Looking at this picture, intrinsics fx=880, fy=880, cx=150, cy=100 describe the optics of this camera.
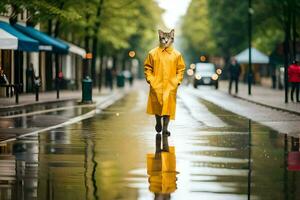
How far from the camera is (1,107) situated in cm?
3052

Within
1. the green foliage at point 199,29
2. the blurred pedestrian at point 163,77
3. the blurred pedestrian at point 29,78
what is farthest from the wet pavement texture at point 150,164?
the green foliage at point 199,29

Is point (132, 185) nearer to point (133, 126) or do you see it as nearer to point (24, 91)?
point (133, 126)

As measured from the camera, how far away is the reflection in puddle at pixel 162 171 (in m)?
9.99

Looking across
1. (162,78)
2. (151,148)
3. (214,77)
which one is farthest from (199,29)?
(151,148)

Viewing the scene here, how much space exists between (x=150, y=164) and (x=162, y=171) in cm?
94

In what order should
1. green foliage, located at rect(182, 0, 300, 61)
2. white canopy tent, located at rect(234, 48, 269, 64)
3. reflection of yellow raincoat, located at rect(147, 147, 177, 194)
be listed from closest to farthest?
reflection of yellow raincoat, located at rect(147, 147, 177, 194), green foliage, located at rect(182, 0, 300, 61), white canopy tent, located at rect(234, 48, 269, 64)

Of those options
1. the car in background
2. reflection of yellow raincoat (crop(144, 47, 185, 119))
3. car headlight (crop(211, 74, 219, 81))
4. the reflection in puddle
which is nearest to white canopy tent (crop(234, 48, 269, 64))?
car headlight (crop(211, 74, 219, 81))

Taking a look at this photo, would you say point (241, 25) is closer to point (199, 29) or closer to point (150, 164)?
point (199, 29)

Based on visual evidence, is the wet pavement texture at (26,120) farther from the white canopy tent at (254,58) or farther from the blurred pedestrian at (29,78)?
the white canopy tent at (254,58)

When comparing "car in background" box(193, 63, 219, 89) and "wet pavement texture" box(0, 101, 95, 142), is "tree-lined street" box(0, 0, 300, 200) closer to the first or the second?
"wet pavement texture" box(0, 101, 95, 142)

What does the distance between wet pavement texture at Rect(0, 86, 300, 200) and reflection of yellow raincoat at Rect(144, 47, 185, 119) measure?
65 cm

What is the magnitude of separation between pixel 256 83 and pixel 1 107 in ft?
196

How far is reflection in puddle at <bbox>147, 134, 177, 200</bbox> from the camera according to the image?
999cm

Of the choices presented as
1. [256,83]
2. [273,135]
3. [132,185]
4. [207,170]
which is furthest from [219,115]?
[256,83]
